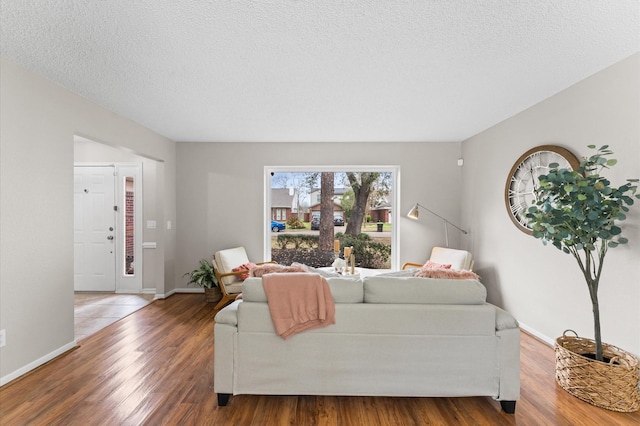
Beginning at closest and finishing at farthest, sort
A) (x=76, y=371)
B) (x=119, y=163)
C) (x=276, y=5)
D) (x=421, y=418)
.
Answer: (x=276, y=5), (x=421, y=418), (x=76, y=371), (x=119, y=163)

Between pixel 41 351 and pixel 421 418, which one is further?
pixel 41 351

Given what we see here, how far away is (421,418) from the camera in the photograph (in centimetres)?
197

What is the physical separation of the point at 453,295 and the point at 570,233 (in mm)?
1031

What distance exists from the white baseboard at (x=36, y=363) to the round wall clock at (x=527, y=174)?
4.47 m

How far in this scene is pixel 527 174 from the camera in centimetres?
340

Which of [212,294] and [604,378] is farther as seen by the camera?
[212,294]

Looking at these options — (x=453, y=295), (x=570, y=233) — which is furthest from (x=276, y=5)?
(x=570, y=233)

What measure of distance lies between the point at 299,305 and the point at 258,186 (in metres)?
3.27

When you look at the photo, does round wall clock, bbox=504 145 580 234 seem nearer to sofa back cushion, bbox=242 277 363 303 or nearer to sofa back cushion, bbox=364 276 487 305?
sofa back cushion, bbox=364 276 487 305

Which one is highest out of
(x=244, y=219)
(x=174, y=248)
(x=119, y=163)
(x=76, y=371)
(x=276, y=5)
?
(x=276, y=5)

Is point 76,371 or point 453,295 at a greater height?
point 453,295

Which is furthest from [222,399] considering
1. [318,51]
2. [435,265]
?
[435,265]

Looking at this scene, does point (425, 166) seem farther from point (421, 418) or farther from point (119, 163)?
point (119, 163)

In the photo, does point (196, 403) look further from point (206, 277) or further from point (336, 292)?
point (206, 277)
